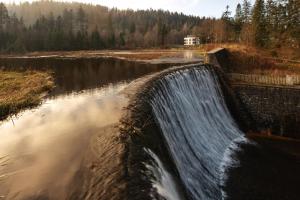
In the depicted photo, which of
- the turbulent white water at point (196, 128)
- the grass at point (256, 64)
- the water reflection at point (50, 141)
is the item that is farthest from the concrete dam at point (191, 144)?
the grass at point (256, 64)

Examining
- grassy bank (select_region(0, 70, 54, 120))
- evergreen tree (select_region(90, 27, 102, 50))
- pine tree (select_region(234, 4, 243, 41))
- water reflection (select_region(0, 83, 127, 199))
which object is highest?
pine tree (select_region(234, 4, 243, 41))

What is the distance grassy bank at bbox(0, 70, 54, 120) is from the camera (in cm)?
1834

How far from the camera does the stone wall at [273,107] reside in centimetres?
2550

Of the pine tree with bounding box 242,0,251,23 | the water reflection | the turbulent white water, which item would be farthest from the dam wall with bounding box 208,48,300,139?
the pine tree with bounding box 242,0,251,23

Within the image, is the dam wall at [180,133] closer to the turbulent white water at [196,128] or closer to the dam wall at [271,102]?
the turbulent white water at [196,128]

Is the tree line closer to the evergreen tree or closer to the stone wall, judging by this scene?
the stone wall

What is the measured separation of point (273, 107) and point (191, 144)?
13525 millimetres

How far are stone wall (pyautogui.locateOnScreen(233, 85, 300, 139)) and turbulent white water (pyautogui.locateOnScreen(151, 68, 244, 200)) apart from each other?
9.08 ft

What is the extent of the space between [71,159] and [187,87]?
12.6m

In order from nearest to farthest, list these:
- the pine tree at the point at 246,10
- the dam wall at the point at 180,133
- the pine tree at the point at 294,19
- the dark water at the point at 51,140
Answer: the dark water at the point at 51,140 < the dam wall at the point at 180,133 < the pine tree at the point at 294,19 < the pine tree at the point at 246,10

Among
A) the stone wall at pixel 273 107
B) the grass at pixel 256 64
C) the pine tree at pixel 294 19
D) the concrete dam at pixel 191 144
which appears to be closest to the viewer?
the concrete dam at pixel 191 144

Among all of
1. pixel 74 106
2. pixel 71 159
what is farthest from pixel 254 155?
pixel 71 159

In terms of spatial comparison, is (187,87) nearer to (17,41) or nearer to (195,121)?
(195,121)

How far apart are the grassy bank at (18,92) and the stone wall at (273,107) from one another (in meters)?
16.3
